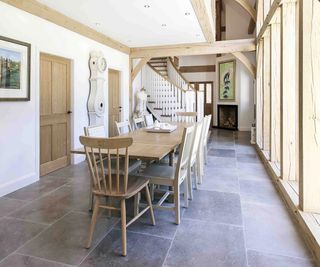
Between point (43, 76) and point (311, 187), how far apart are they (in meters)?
3.84

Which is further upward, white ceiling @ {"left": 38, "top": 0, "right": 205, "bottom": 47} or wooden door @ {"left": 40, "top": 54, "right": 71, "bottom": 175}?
white ceiling @ {"left": 38, "top": 0, "right": 205, "bottom": 47}

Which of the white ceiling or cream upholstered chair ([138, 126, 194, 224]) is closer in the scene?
cream upholstered chair ([138, 126, 194, 224])

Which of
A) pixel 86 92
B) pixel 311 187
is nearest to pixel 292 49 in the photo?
pixel 311 187

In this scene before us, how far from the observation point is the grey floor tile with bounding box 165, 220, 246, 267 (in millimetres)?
1828

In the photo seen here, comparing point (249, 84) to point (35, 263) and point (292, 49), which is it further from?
point (35, 263)

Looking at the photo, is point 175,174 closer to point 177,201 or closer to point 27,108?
point 177,201

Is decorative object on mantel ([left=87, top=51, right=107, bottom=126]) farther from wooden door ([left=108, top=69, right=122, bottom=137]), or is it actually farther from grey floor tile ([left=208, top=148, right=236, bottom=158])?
grey floor tile ([left=208, top=148, right=236, bottom=158])

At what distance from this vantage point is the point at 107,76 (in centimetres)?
573

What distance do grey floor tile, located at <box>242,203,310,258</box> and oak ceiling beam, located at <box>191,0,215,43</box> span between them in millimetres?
2876

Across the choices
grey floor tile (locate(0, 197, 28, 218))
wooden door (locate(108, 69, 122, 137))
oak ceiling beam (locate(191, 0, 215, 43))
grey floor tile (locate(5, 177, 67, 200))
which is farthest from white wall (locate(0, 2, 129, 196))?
oak ceiling beam (locate(191, 0, 215, 43))

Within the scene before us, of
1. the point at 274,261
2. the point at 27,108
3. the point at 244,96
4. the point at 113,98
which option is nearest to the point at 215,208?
the point at 274,261

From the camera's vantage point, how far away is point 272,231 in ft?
7.41

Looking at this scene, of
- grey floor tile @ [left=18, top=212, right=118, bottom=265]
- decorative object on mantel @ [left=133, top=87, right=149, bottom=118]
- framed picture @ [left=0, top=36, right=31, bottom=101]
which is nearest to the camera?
grey floor tile @ [left=18, top=212, right=118, bottom=265]

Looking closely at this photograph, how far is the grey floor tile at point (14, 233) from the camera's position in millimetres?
2008
